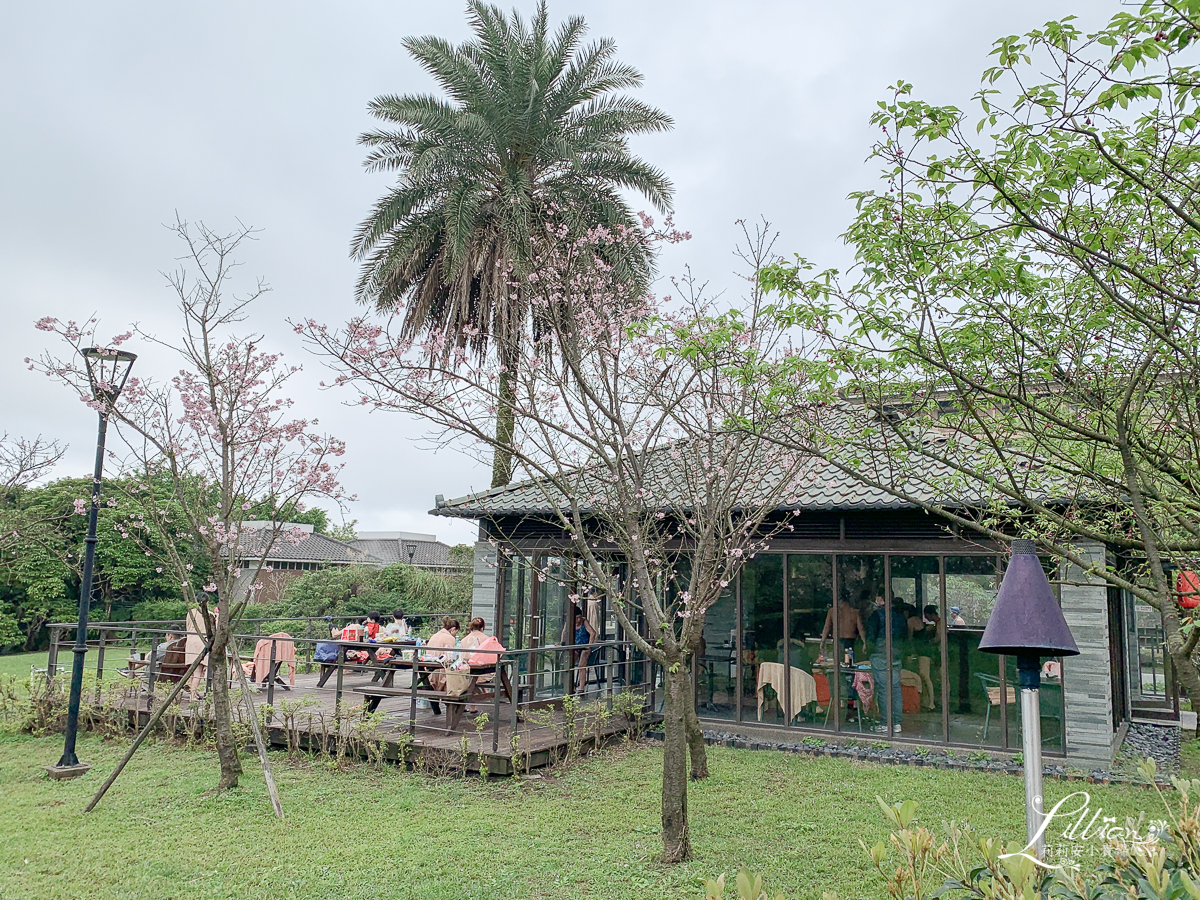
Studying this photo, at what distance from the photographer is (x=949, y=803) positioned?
25.8 ft

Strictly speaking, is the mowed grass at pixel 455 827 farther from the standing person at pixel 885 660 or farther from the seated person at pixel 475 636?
the seated person at pixel 475 636

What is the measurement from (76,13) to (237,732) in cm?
834

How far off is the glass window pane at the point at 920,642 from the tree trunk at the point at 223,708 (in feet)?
27.0

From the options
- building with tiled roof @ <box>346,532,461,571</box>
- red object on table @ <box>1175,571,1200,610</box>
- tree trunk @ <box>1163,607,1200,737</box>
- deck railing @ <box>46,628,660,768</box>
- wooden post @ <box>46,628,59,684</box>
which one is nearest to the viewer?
tree trunk @ <box>1163,607,1200,737</box>

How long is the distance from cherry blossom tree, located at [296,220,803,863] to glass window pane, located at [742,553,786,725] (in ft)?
5.84

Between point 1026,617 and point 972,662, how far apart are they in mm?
8441

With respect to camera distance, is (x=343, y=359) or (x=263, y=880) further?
(x=343, y=359)

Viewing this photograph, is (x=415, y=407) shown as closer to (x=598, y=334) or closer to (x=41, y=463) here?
(x=598, y=334)

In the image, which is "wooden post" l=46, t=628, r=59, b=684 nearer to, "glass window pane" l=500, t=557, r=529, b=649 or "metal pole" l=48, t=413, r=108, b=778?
"metal pole" l=48, t=413, r=108, b=778

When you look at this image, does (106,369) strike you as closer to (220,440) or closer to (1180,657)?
(220,440)

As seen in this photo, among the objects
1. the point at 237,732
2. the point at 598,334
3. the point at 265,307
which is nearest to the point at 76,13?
the point at 265,307

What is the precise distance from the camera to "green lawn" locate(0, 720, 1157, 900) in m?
5.72

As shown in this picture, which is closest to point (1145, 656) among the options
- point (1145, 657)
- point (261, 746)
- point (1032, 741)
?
point (1145, 657)

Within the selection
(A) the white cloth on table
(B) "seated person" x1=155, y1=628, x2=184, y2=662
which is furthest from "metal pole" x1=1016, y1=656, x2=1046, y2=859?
(B) "seated person" x1=155, y1=628, x2=184, y2=662
